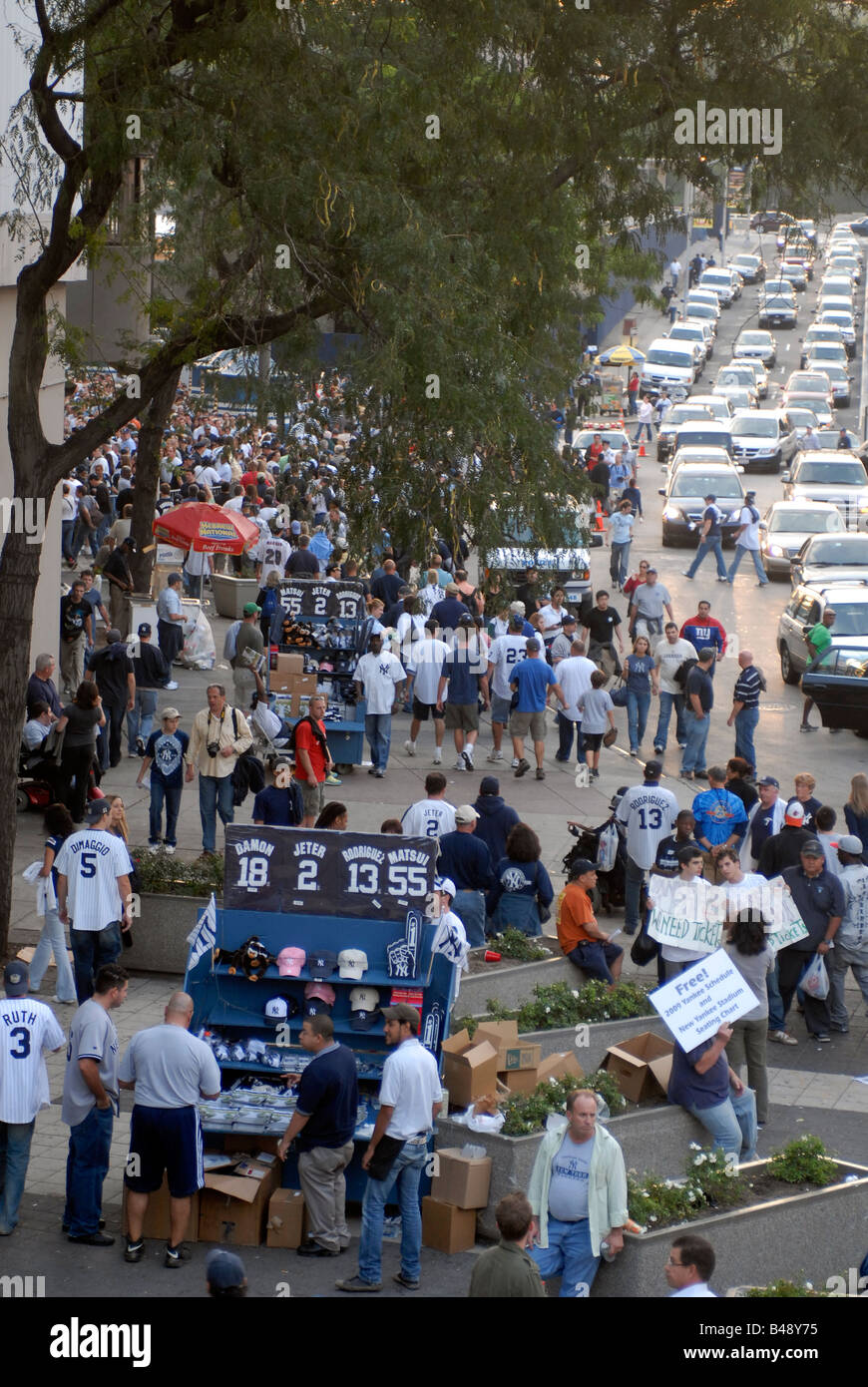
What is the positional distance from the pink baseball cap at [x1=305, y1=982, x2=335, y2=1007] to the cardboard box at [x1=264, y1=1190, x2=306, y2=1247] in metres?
1.29

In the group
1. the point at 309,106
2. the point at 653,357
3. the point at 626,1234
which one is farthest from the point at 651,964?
the point at 653,357

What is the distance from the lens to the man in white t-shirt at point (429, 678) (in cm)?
1973

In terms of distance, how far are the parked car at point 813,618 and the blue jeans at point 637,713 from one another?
3567 mm

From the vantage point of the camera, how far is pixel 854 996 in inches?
566

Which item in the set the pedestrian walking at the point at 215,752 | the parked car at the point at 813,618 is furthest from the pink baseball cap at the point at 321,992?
the parked car at the point at 813,618

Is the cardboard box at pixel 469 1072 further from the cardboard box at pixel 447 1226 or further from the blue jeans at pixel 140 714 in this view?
the blue jeans at pixel 140 714

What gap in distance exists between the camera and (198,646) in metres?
25.0

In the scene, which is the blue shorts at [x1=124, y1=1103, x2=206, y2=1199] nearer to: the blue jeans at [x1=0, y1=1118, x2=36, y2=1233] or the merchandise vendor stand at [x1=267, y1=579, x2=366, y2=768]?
the blue jeans at [x1=0, y1=1118, x2=36, y2=1233]

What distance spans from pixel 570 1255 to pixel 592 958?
3.96m

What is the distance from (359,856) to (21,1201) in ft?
8.97

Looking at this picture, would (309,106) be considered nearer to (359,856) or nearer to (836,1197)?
(359,856)

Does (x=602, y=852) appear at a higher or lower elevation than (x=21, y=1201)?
higher

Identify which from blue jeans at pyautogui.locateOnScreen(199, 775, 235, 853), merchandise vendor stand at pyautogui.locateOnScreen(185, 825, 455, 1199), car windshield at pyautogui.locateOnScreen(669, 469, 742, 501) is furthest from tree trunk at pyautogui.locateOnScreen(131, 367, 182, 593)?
merchandise vendor stand at pyautogui.locateOnScreen(185, 825, 455, 1199)
